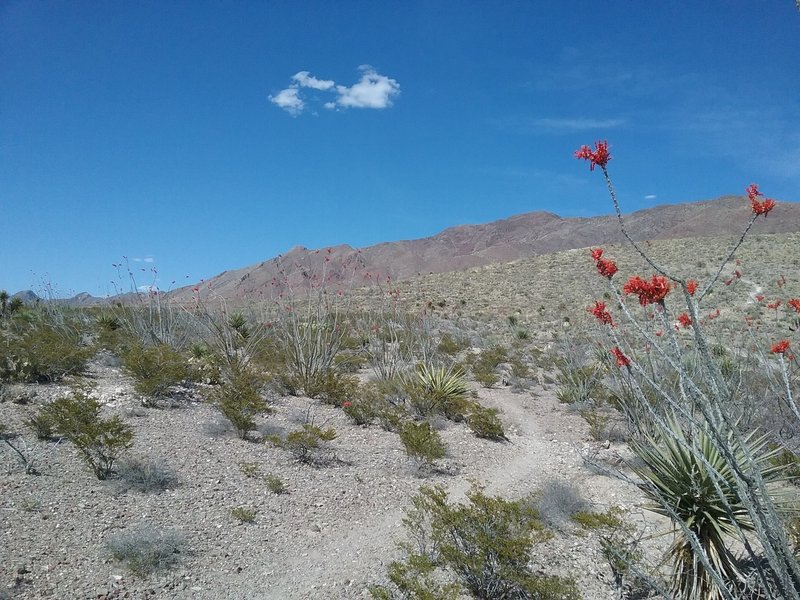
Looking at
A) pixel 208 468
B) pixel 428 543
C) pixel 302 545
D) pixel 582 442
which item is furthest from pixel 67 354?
pixel 582 442

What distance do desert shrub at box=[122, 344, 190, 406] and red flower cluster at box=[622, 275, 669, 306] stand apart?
839 centimetres

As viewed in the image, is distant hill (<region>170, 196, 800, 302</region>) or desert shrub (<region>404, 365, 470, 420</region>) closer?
desert shrub (<region>404, 365, 470, 420</region>)

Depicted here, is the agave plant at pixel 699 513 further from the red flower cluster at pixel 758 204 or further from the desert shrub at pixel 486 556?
the red flower cluster at pixel 758 204

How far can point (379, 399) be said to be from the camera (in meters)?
10.1

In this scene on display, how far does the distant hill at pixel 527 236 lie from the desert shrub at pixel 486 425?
4936 cm

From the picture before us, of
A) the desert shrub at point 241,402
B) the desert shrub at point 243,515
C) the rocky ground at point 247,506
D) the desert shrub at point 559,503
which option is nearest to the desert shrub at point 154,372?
the rocky ground at point 247,506

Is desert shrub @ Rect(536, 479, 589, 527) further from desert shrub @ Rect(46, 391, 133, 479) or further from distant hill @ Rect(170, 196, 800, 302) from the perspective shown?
distant hill @ Rect(170, 196, 800, 302)

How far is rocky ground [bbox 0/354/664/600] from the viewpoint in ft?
14.5

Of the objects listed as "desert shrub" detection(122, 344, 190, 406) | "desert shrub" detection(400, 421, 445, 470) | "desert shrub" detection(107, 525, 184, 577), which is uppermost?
"desert shrub" detection(122, 344, 190, 406)

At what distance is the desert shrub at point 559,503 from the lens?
5.96 meters

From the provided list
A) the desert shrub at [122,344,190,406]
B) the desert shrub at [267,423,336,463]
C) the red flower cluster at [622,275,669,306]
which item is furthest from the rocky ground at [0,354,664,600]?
the red flower cluster at [622,275,669,306]

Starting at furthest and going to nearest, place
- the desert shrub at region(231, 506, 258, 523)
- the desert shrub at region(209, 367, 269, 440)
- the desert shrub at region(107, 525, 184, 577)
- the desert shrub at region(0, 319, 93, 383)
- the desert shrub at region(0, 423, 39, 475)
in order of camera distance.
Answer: the desert shrub at region(0, 319, 93, 383)
the desert shrub at region(209, 367, 269, 440)
the desert shrub at region(0, 423, 39, 475)
the desert shrub at region(231, 506, 258, 523)
the desert shrub at region(107, 525, 184, 577)

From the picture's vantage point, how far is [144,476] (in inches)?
235

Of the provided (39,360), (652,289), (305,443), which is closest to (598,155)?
(652,289)
